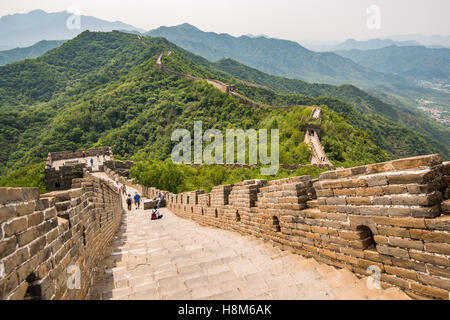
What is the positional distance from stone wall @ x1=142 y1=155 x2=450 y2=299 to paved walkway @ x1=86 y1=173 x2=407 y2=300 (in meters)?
0.20

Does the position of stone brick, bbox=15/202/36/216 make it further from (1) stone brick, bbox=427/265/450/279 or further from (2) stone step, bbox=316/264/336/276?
(1) stone brick, bbox=427/265/450/279

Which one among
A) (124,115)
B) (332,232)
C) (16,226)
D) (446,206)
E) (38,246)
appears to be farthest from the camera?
(124,115)

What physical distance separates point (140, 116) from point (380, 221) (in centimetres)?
6584

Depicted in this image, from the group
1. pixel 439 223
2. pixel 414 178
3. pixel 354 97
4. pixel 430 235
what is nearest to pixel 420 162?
pixel 414 178

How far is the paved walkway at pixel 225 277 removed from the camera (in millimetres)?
3119

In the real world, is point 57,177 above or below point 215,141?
below

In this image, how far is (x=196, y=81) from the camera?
68.0m

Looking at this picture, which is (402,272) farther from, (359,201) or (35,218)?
(35,218)

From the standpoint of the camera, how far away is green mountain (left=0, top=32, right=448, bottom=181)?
1731 inches

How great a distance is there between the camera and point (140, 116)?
64.8 m

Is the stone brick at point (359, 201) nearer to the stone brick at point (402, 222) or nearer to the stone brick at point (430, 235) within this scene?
the stone brick at point (402, 222)

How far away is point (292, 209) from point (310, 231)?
1.71 ft

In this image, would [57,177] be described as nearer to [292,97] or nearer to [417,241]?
[417,241]
